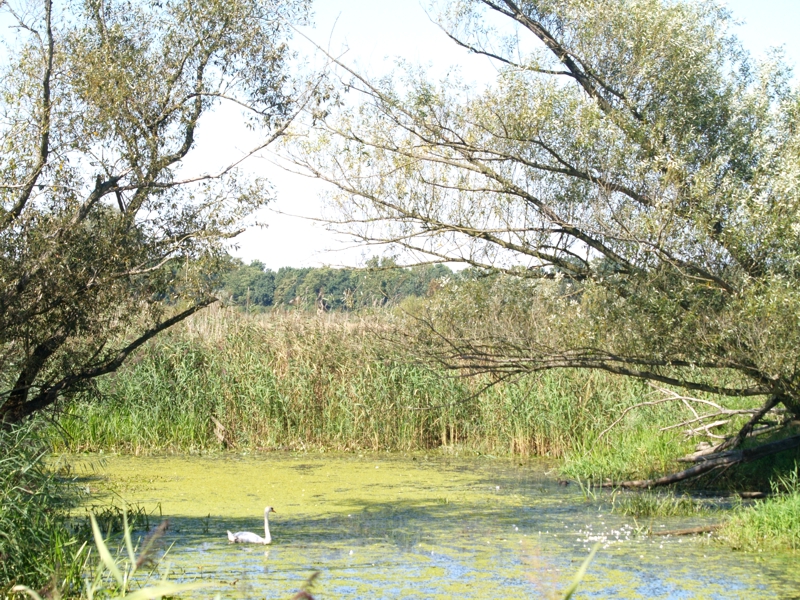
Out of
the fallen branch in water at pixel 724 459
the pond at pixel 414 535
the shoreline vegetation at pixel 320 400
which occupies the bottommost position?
the pond at pixel 414 535

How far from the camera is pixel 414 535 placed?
6777 millimetres

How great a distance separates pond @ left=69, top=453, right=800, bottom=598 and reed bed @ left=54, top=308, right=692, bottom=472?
0.94 metres

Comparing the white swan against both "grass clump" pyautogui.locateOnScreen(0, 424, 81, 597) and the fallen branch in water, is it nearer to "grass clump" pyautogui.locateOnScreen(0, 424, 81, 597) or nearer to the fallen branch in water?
"grass clump" pyautogui.locateOnScreen(0, 424, 81, 597)

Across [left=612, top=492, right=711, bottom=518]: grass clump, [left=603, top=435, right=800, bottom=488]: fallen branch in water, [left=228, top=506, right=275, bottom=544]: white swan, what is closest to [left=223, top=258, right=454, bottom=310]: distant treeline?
[left=228, top=506, right=275, bottom=544]: white swan

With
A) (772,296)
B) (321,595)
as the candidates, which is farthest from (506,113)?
(321,595)

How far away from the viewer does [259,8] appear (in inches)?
271

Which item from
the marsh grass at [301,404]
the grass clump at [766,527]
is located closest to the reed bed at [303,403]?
the marsh grass at [301,404]

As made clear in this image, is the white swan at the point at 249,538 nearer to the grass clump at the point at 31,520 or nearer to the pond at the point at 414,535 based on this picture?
the pond at the point at 414,535

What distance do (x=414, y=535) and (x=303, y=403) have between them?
16.5 ft

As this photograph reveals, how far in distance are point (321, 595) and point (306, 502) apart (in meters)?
3.04

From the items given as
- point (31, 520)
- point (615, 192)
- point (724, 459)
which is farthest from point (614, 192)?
point (31, 520)

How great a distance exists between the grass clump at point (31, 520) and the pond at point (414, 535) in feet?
2.60

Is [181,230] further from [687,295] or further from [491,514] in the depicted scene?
[687,295]

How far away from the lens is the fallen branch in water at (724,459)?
8016 millimetres
